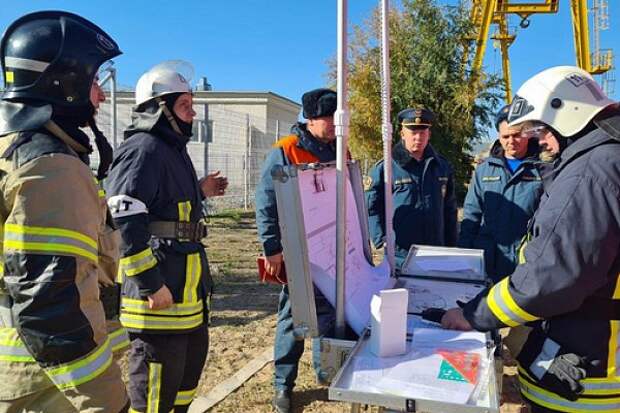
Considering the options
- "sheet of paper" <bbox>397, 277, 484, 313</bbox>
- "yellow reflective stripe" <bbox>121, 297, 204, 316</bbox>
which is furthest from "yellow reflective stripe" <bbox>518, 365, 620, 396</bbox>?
"yellow reflective stripe" <bbox>121, 297, 204, 316</bbox>

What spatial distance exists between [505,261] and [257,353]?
2140 mm

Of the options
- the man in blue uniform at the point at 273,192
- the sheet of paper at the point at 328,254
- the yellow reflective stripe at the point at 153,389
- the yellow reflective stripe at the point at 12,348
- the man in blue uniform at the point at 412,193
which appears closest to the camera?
the yellow reflective stripe at the point at 12,348

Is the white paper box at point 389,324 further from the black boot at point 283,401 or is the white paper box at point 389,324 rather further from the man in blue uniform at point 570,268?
the black boot at point 283,401

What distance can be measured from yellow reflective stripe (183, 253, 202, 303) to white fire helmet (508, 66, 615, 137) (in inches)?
61.9

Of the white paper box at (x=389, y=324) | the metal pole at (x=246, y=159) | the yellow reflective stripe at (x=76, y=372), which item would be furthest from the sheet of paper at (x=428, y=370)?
the metal pole at (x=246, y=159)

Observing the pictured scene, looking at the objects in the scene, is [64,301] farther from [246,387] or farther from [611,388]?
[246,387]

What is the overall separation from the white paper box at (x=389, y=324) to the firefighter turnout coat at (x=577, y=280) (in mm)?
337

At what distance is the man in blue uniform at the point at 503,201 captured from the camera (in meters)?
3.27

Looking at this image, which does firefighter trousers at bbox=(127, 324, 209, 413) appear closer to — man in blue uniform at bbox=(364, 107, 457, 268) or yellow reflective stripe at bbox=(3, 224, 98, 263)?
yellow reflective stripe at bbox=(3, 224, 98, 263)

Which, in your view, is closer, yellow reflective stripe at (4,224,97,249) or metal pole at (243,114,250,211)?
yellow reflective stripe at (4,224,97,249)

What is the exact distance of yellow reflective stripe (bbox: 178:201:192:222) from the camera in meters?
2.42

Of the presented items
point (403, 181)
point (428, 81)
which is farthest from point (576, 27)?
point (403, 181)

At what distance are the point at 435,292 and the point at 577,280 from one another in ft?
2.47

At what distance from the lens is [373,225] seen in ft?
12.3
